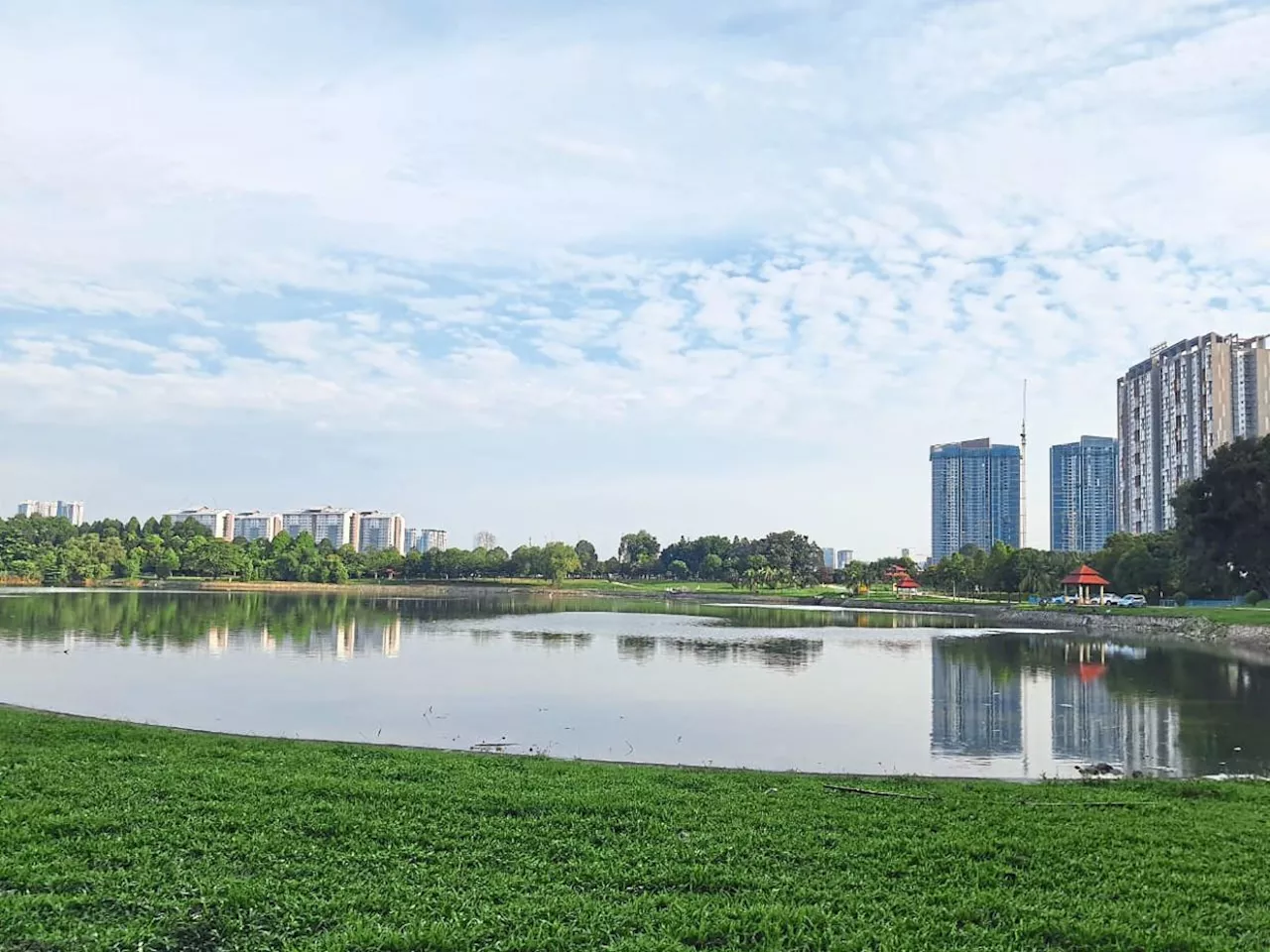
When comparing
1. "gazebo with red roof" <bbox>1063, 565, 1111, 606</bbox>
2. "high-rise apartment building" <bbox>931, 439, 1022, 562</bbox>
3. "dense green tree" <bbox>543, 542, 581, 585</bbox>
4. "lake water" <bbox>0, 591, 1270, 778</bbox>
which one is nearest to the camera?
"lake water" <bbox>0, 591, 1270, 778</bbox>

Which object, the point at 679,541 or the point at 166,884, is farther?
the point at 679,541

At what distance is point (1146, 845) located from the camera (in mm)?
6887

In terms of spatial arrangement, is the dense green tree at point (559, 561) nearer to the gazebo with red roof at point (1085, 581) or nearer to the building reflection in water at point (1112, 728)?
the gazebo with red roof at point (1085, 581)

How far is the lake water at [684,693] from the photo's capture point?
49.4ft

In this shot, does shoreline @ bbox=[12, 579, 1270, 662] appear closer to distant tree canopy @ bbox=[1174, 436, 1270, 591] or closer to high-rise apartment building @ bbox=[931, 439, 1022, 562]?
distant tree canopy @ bbox=[1174, 436, 1270, 591]

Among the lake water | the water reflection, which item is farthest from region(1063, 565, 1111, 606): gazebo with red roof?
the water reflection

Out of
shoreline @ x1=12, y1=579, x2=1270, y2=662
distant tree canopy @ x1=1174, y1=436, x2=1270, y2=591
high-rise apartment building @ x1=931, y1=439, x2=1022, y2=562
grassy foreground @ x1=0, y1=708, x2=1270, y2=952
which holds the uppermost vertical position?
high-rise apartment building @ x1=931, y1=439, x2=1022, y2=562

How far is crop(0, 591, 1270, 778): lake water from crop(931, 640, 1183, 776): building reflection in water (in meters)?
0.08

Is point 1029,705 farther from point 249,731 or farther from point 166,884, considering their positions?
point 166,884

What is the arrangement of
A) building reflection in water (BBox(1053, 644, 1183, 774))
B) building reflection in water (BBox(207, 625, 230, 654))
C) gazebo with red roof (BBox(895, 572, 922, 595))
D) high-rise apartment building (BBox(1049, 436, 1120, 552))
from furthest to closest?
high-rise apartment building (BBox(1049, 436, 1120, 552)), gazebo with red roof (BBox(895, 572, 922, 595)), building reflection in water (BBox(207, 625, 230, 654)), building reflection in water (BBox(1053, 644, 1183, 774))

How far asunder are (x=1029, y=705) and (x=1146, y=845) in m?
14.9

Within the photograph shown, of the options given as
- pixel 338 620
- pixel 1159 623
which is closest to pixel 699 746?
pixel 338 620

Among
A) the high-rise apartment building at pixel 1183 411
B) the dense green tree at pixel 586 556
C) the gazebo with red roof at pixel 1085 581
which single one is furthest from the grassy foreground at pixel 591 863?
the dense green tree at pixel 586 556

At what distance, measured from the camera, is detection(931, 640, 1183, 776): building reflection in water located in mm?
14797
